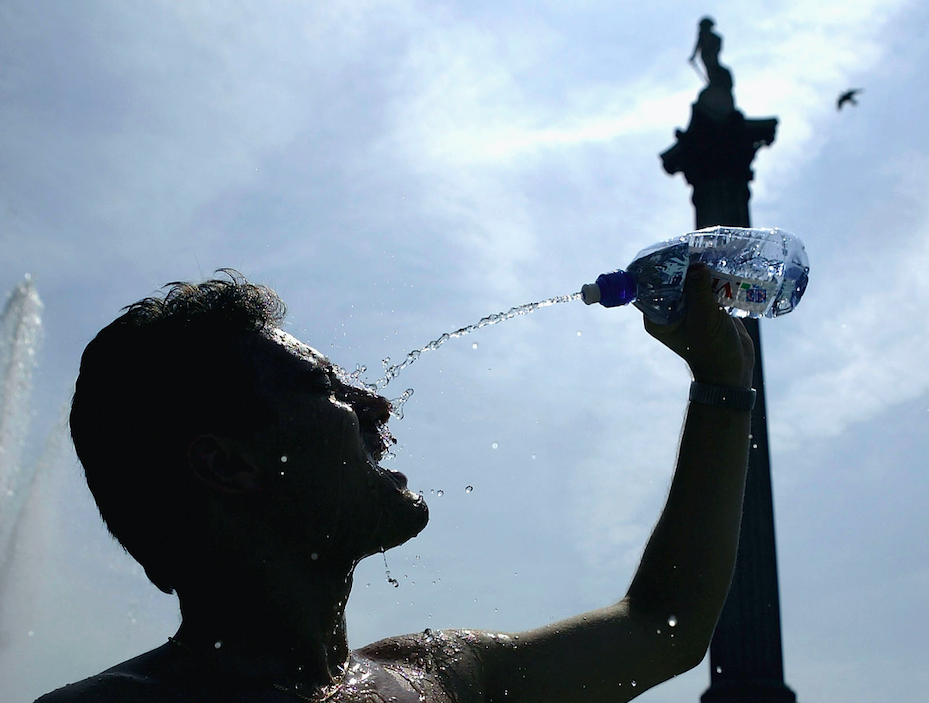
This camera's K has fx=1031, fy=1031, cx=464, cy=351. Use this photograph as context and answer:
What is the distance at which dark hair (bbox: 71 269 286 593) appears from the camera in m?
2.90

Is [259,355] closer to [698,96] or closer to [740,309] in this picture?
[740,309]

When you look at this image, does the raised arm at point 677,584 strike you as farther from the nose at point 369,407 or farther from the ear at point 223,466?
the ear at point 223,466

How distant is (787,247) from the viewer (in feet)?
17.9

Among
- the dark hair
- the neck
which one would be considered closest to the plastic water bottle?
the dark hair

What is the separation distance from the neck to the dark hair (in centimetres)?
14

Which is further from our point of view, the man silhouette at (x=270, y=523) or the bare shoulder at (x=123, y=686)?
the man silhouette at (x=270, y=523)

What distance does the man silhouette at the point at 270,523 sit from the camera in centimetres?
287

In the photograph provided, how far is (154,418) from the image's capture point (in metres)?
2.92

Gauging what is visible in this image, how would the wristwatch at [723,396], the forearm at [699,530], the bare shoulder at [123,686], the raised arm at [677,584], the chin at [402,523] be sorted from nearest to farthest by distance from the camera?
the bare shoulder at [123,686], the chin at [402,523], the raised arm at [677,584], the forearm at [699,530], the wristwatch at [723,396]

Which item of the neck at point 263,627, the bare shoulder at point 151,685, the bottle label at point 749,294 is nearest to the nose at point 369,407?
the neck at point 263,627

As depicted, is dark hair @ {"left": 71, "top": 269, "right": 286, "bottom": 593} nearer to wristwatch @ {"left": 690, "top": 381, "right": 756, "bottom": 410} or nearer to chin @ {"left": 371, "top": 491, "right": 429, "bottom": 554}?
chin @ {"left": 371, "top": 491, "right": 429, "bottom": 554}

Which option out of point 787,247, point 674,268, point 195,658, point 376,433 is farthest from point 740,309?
point 195,658

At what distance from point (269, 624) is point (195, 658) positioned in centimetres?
22

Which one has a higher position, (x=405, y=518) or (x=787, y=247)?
(x=787, y=247)
